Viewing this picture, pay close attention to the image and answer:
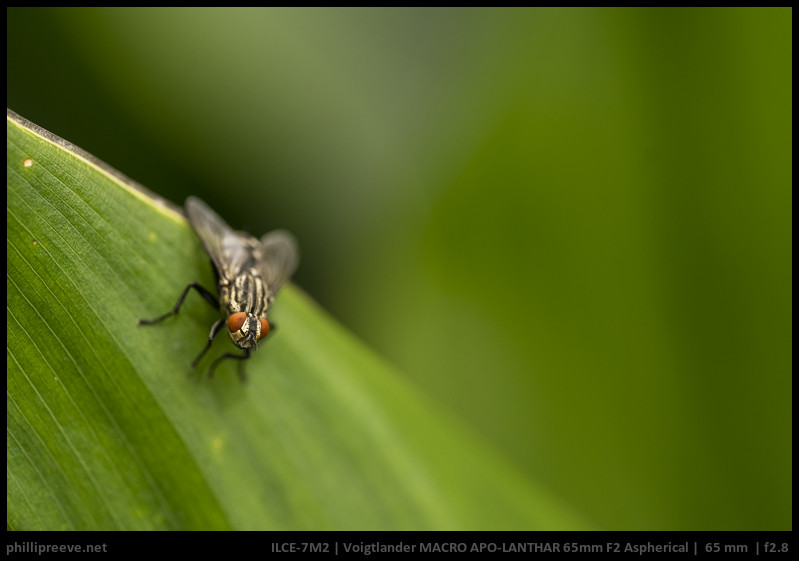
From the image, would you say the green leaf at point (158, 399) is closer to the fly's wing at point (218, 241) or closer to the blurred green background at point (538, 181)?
the fly's wing at point (218, 241)

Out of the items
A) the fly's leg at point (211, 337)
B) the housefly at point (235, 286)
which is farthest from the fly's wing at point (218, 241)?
the fly's leg at point (211, 337)

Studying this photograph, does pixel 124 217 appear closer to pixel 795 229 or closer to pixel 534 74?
pixel 534 74

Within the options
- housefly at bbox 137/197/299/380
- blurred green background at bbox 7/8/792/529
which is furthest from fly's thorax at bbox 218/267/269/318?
blurred green background at bbox 7/8/792/529

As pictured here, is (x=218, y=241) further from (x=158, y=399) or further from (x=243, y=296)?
(x=158, y=399)

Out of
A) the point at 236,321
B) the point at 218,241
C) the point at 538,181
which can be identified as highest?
the point at 218,241

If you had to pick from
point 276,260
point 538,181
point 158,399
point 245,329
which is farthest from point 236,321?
point 538,181
